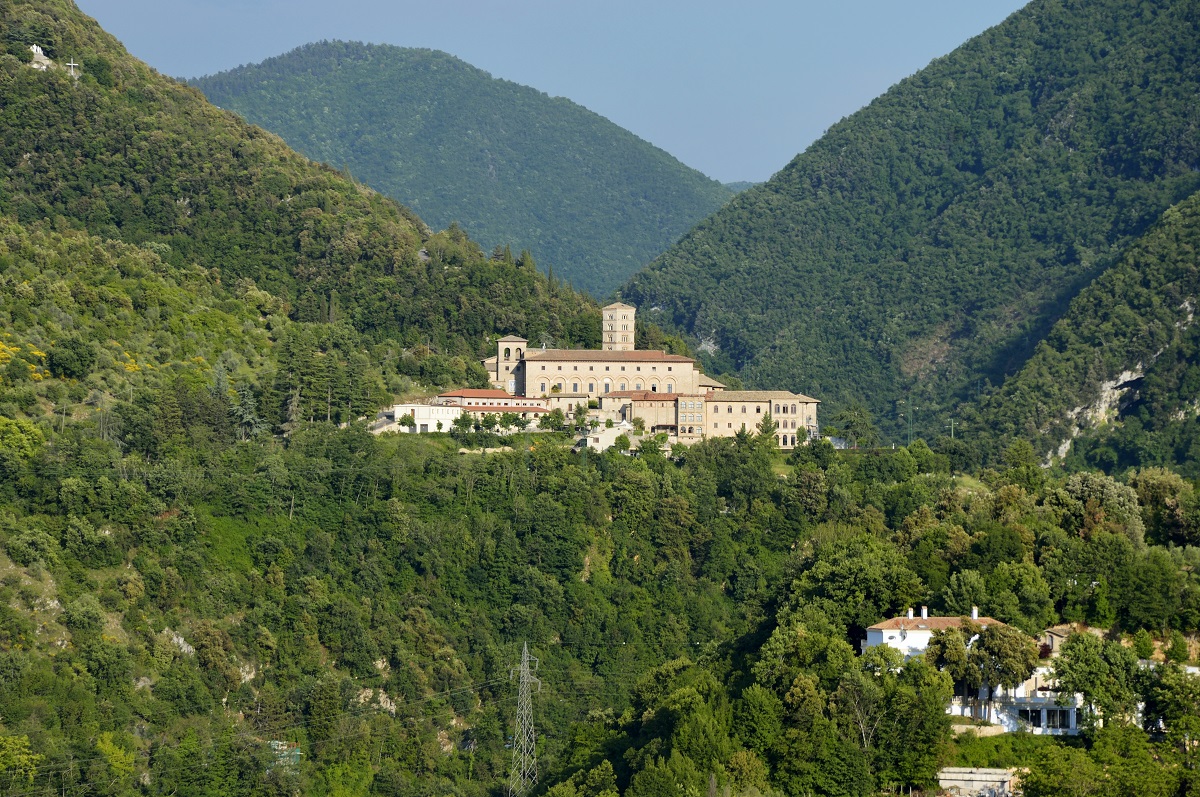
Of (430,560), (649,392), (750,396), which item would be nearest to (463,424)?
(430,560)

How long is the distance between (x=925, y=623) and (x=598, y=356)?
5534 centimetres

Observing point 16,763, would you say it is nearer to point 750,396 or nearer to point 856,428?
point 750,396

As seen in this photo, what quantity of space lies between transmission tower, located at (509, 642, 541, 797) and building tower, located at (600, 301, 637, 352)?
1435 inches

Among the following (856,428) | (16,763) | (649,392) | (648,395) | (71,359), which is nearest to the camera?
(16,763)

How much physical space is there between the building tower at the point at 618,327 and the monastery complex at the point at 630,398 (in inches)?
151

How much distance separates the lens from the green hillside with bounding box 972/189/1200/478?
148 meters

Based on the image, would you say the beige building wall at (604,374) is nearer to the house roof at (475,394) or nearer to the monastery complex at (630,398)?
the monastery complex at (630,398)

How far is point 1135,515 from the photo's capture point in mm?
71750

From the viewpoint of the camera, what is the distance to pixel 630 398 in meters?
114

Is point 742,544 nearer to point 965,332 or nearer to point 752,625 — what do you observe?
point 752,625

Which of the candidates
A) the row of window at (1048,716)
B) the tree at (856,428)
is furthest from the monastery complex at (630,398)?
the row of window at (1048,716)

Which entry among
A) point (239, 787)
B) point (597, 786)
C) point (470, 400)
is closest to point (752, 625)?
point (597, 786)

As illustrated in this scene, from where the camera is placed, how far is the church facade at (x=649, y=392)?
11350 cm

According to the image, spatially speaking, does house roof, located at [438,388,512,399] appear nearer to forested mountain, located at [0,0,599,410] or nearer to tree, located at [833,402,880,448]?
forested mountain, located at [0,0,599,410]
